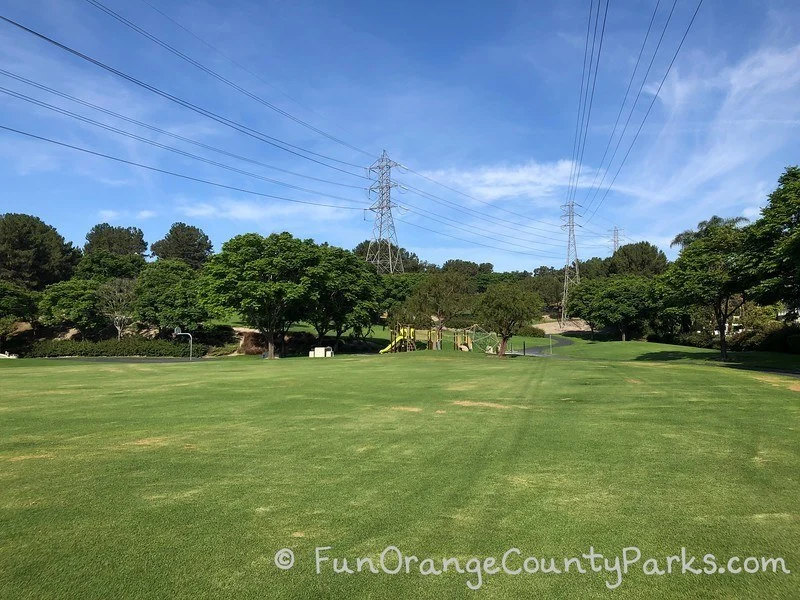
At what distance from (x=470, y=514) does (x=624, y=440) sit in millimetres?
4451

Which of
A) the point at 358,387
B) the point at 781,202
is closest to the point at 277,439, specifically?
the point at 358,387

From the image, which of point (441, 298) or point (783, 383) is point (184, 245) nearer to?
point (441, 298)

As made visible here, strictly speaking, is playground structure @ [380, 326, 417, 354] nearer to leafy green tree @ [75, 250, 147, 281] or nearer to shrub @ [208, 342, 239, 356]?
shrub @ [208, 342, 239, 356]

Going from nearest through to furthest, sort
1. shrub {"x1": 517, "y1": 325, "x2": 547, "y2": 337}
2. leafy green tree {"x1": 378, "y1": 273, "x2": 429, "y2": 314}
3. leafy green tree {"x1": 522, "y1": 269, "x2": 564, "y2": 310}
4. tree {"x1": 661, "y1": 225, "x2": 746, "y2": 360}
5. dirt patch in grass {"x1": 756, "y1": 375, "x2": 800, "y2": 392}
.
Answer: dirt patch in grass {"x1": 756, "y1": 375, "x2": 800, "y2": 392}, tree {"x1": 661, "y1": 225, "x2": 746, "y2": 360}, leafy green tree {"x1": 378, "y1": 273, "x2": 429, "y2": 314}, shrub {"x1": 517, "y1": 325, "x2": 547, "y2": 337}, leafy green tree {"x1": 522, "y1": 269, "x2": 564, "y2": 310}

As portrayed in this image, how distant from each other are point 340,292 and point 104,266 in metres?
50.5

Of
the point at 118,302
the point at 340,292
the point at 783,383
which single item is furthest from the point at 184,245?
the point at 783,383

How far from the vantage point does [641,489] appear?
6004 millimetres

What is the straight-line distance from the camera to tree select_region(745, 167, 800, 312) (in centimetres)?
2519

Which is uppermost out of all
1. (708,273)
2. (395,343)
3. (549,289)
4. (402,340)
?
(549,289)

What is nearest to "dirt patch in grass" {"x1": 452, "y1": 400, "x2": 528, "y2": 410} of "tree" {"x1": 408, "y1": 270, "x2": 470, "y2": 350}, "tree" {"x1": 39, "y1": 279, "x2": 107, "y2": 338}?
"tree" {"x1": 408, "y1": 270, "x2": 470, "y2": 350}

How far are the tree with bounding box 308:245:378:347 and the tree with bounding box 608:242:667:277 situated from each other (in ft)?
214

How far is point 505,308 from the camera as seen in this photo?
1571 inches

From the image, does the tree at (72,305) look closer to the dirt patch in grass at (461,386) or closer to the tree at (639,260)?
the dirt patch in grass at (461,386)

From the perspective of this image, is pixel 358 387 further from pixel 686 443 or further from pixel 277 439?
pixel 686 443
